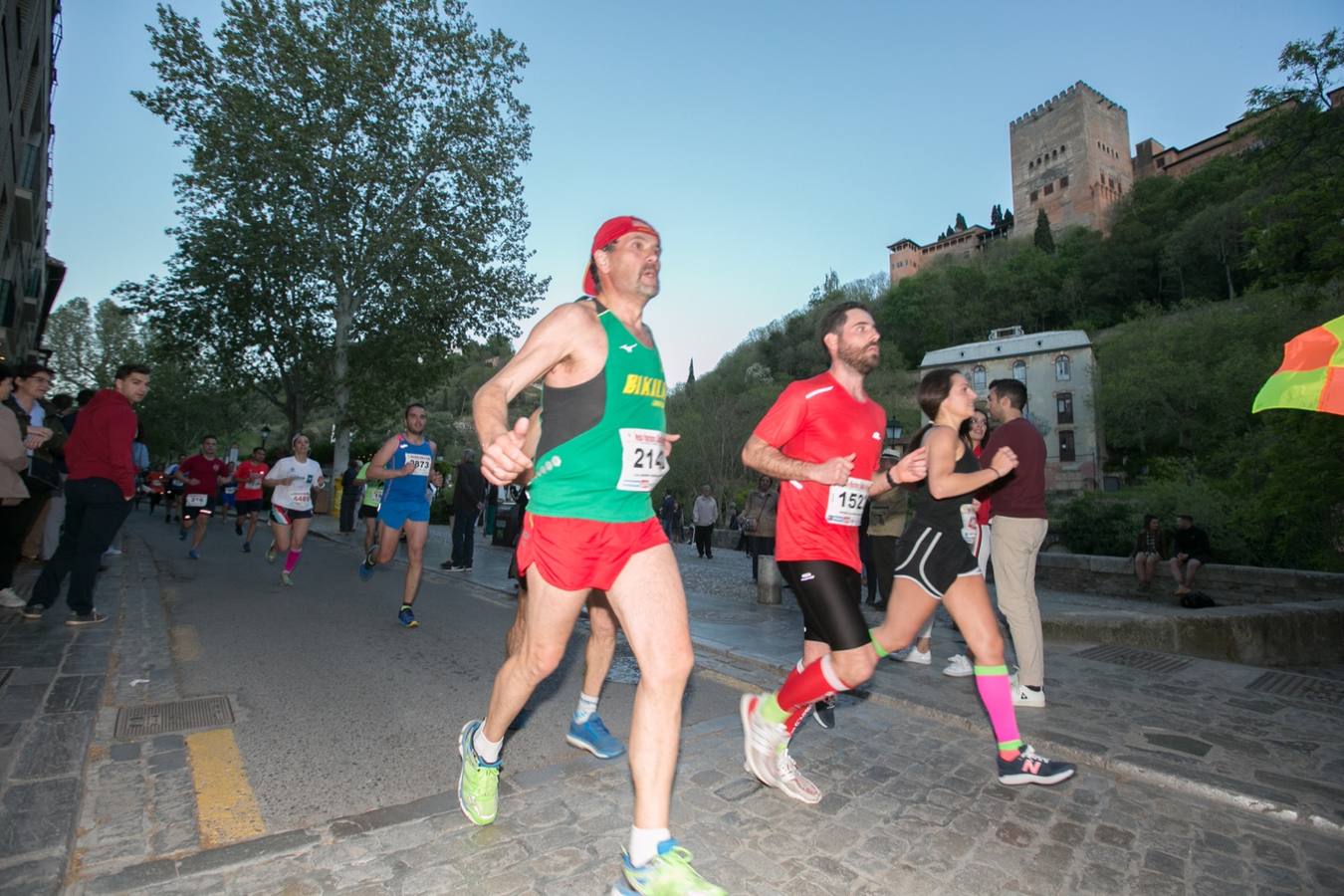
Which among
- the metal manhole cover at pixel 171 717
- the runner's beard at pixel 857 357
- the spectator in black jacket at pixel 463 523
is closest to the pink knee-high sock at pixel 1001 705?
the runner's beard at pixel 857 357

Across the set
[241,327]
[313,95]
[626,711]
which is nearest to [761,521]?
[626,711]

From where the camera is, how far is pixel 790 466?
3352mm

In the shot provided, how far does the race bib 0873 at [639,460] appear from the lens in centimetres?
250

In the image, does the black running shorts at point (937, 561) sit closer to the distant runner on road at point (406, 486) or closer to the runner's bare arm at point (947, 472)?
the runner's bare arm at point (947, 472)

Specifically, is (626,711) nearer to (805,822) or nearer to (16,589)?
(805,822)

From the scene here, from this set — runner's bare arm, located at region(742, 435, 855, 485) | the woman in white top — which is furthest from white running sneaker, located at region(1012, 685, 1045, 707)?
the woman in white top

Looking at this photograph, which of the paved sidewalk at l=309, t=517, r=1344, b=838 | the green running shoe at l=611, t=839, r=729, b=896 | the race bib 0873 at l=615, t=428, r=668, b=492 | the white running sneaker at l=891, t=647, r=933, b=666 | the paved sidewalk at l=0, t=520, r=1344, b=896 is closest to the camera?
the green running shoe at l=611, t=839, r=729, b=896

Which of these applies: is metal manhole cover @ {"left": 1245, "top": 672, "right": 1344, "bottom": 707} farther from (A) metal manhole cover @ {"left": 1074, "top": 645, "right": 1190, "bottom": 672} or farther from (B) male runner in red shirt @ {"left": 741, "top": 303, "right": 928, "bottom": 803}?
(B) male runner in red shirt @ {"left": 741, "top": 303, "right": 928, "bottom": 803}

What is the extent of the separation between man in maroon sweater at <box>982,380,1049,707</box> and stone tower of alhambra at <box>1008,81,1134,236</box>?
10118 cm

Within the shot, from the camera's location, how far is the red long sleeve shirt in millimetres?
5914

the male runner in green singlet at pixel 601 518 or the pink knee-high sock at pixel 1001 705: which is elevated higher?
the male runner in green singlet at pixel 601 518

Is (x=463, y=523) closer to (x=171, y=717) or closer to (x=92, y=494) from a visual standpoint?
(x=92, y=494)

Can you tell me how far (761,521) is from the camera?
38.4 ft

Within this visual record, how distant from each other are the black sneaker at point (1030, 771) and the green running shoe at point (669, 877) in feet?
6.16
